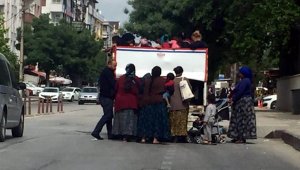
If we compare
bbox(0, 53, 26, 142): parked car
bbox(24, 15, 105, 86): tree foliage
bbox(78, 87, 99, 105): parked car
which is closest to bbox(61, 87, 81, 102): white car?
bbox(78, 87, 99, 105): parked car

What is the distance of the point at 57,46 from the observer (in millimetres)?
77125

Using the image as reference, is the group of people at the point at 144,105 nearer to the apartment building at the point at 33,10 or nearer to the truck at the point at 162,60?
the truck at the point at 162,60

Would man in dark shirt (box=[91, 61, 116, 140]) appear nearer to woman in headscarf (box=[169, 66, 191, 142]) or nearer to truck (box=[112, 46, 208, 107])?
truck (box=[112, 46, 208, 107])

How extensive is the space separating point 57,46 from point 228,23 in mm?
40344

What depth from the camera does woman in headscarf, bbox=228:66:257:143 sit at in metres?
17.1

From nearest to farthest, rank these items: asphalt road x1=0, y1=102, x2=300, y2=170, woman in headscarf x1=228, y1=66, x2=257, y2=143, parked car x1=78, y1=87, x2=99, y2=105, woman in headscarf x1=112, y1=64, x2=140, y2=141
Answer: asphalt road x1=0, y1=102, x2=300, y2=170 → woman in headscarf x1=112, y1=64, x2=140, y2=141 → woman in headscarf x1=228, y1=66, x2=257, y2=143 → parked car x1=78, y1=87, x2=99, y2=105

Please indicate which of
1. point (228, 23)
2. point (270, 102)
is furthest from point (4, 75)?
point (270, 102)

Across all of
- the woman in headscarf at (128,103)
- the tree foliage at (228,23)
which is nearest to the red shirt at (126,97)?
the woman in headscarf at (128,103)

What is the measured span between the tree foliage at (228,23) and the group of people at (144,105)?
713 inches

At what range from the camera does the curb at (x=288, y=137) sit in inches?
661

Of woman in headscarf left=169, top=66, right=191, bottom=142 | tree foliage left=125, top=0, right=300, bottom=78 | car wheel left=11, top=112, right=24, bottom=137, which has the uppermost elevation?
tree foliage left=125, top=0, right=300, bottom=78

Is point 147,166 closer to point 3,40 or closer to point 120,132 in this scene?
point 120,132

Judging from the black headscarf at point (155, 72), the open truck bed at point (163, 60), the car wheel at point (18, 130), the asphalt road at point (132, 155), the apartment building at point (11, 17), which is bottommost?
the asphalt road at point (132, 155)

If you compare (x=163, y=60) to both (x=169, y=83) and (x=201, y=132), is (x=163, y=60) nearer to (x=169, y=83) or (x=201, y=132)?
(x=169, y=83)
